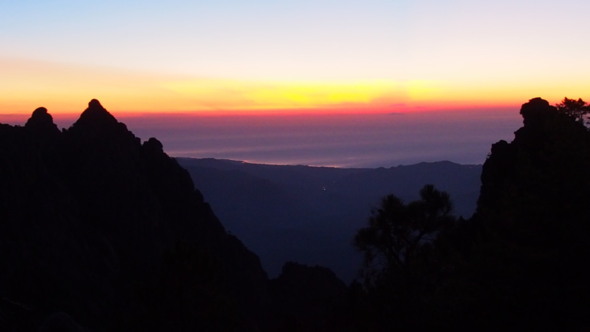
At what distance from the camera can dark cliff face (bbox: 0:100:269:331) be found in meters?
25.0

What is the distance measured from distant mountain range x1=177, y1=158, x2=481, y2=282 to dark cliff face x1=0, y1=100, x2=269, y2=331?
86.2ft

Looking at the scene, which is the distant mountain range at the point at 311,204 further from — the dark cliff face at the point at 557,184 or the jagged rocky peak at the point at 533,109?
the dark cliff face at the point at 557,184

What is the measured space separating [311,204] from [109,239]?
117141 millimetres

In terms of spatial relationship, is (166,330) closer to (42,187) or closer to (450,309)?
(450,309)

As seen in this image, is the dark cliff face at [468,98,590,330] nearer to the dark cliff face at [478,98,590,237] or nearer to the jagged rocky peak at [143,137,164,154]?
the dark cliff face at [478,98,590,237]

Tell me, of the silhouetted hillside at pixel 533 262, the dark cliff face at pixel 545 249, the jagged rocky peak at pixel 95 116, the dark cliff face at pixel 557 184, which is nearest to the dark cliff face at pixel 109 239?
the jagged rocky peak at pixel 95 116

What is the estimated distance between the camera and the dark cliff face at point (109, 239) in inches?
982

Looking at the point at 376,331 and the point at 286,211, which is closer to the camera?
the point at 376,331

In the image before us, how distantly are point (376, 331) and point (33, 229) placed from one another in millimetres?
26684

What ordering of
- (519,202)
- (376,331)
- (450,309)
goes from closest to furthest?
(519,202)
(450,309)
(376,331)

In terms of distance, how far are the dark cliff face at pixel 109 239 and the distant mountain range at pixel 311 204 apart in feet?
86.2

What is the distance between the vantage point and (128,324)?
25.0 meters


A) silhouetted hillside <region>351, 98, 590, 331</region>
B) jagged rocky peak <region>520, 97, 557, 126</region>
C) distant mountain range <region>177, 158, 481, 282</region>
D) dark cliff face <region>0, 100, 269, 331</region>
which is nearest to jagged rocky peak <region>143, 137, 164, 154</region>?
dark cliff face <region>0, 100, 269, 331</region>

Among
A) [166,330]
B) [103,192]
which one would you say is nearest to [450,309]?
[166,330]
